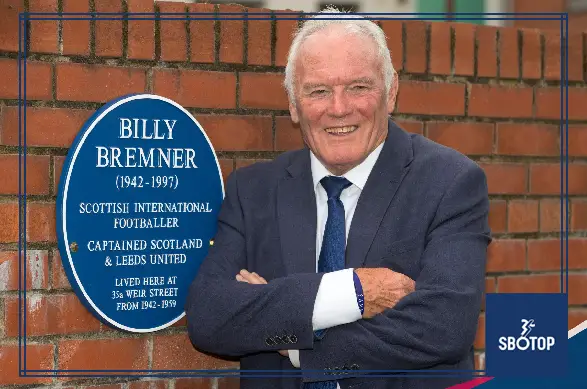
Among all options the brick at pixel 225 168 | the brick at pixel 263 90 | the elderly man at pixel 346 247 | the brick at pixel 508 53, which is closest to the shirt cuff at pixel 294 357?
the elderly man at pixel 346 247

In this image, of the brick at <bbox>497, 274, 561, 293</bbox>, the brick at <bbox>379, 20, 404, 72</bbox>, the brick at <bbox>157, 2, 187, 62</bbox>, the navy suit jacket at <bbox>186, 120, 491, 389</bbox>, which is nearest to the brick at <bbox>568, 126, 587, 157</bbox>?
the brick at <bbox>497, 274, 561, 293</bbox>

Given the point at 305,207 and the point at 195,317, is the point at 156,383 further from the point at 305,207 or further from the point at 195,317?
the point at 305,207

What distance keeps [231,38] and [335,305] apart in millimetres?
1090

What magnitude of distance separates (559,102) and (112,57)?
1.92 meters

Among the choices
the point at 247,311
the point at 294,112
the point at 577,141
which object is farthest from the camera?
the point at 577,141

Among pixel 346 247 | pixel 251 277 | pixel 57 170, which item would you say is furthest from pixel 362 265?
pixel 57 170

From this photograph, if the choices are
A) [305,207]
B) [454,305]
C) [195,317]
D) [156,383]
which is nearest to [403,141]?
[305,207]

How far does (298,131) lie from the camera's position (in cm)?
336

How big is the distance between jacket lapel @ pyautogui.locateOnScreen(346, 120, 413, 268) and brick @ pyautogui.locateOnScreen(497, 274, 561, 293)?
1012 mm

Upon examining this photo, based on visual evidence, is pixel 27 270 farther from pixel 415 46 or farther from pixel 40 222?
pixel 415 46

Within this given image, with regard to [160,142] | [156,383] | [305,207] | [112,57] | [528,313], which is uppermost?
[112,57]

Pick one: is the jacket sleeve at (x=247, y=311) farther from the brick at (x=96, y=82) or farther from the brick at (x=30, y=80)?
the brick at (x=30, y=80)

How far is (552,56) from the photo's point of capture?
3883 mm

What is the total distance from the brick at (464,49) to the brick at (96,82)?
4.26 ft
